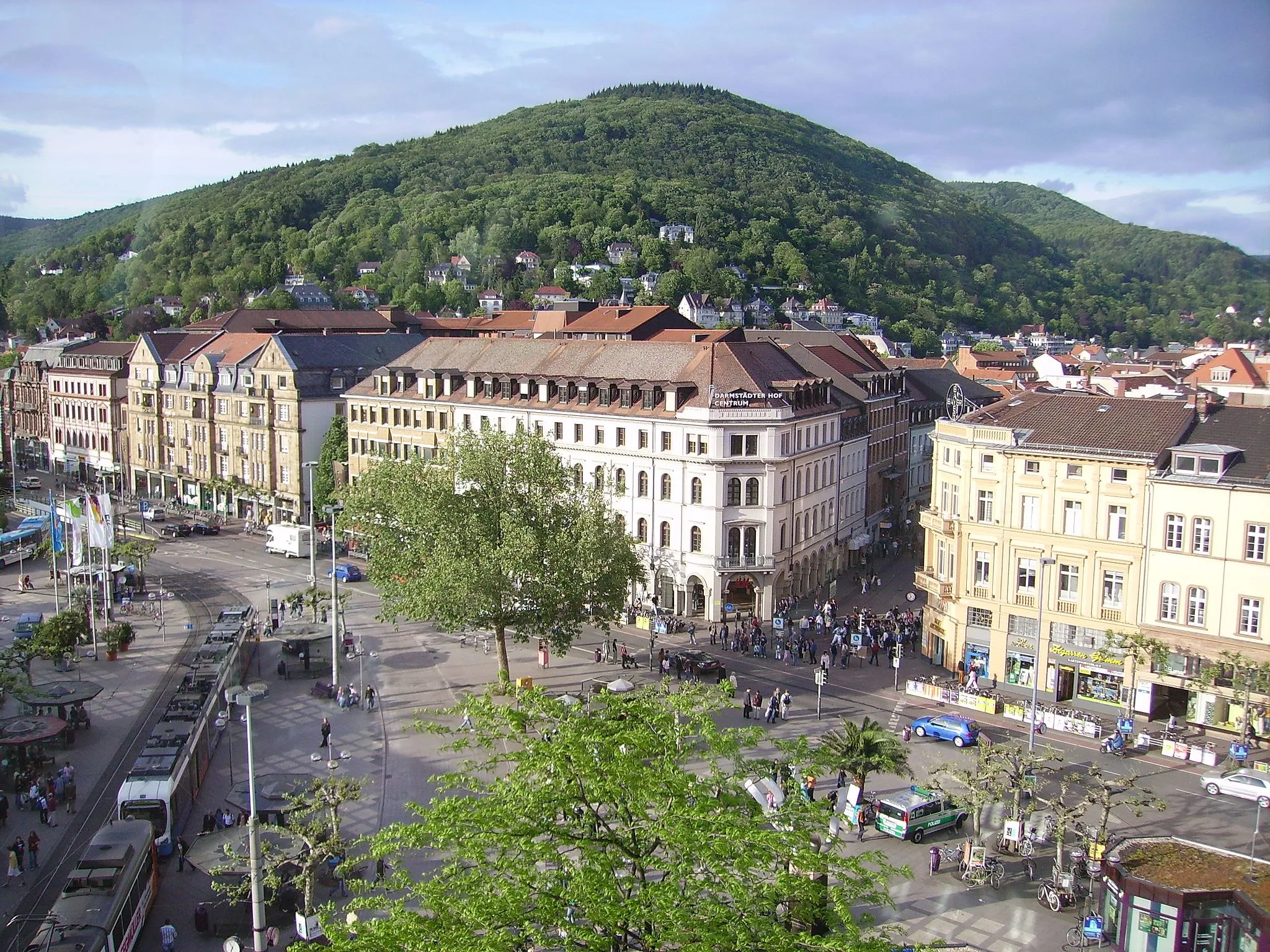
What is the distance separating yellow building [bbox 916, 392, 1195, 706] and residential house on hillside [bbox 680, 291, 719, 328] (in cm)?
12599

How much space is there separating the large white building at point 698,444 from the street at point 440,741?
14.9 ft

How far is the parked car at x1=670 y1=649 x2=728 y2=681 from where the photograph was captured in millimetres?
45281

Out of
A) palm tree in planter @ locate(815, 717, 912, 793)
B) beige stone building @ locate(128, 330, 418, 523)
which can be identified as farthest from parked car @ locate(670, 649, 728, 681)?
beige stone building @ locate(128, 330, 418, 523)

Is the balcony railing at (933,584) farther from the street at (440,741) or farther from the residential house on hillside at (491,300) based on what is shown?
the residential house on hillside at (491,300)

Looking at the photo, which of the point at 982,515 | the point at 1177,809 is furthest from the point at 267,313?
the point at 1177,809

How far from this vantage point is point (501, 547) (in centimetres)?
4203

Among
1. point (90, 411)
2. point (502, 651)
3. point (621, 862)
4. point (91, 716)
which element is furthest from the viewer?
point (90, 411)

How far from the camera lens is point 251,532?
266ft

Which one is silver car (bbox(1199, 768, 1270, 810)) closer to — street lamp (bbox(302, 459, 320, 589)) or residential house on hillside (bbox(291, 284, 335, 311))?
street lamp (bbox(302, 459, 320, 589))

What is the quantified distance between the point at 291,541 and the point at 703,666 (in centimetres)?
3603

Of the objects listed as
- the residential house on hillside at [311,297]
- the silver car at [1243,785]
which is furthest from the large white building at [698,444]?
the residential house on hillside at [311,297]

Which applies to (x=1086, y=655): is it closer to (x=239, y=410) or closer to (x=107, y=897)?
(x=107, y=897)

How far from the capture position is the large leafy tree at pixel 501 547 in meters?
40.6

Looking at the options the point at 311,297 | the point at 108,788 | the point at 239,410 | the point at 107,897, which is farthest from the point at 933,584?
the point at 311,297
